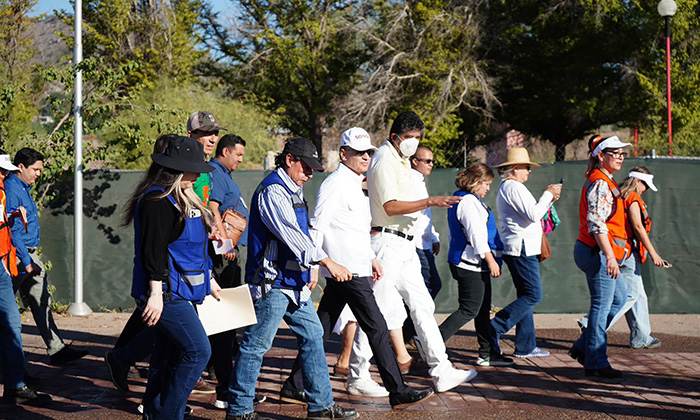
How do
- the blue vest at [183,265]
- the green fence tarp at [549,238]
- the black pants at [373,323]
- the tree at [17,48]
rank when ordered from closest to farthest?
the blue vest at [183,265]
the black pants at [373,323]
the green fence tarp at [549,238]
the tree at [17,48]

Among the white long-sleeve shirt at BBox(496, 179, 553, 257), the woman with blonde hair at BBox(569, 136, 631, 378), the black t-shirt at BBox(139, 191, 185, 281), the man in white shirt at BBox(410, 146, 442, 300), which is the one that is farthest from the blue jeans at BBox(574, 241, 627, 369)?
the black t-shirt at BBox(139, 191, 185, 281)

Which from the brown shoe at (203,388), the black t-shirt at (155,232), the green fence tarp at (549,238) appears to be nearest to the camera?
the black t-shirt at (155,232)

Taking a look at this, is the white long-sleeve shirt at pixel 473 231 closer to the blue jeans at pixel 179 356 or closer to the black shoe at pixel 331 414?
the black shoe at pixel 331 414

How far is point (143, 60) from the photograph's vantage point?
130 feet

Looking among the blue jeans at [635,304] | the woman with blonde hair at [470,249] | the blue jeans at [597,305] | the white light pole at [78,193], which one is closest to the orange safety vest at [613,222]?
the blue jeans at [597,305]

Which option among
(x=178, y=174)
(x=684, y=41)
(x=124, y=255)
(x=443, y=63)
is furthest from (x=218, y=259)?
(x=443, y=63)

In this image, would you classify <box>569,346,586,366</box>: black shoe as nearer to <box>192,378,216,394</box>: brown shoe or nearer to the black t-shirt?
<box>192,378,216,394</box>: brown shoe

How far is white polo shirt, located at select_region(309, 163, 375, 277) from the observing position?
5645mm

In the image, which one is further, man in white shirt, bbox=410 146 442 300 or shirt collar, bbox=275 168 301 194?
man in white shirt, bbox=410 146 442 300

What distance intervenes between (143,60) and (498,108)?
57.1 ft

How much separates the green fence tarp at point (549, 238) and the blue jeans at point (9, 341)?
448 centimetres

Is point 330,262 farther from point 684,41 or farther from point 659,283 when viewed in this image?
point 684,41

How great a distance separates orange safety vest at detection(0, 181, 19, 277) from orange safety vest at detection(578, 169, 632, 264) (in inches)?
171

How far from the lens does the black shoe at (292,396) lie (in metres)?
5.99
